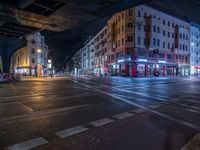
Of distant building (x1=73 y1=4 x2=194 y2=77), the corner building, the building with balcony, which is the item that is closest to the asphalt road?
distant building (x1=73 y1=4 x2=194 y2=77)

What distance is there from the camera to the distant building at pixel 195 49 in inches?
2601

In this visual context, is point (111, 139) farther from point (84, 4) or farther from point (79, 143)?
point (84, 4)

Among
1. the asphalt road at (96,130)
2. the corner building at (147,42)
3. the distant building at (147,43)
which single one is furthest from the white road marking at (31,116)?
the corner building at (147,42)

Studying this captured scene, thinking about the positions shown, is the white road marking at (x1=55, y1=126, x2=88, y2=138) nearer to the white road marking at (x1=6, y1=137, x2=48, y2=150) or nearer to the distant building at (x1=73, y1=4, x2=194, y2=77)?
the white road marking at (x1=6, y1=137, x2=48, y2=150)

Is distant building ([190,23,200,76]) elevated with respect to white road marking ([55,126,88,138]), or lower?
elevated

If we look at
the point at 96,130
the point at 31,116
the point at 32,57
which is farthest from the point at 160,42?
the point at 96,130

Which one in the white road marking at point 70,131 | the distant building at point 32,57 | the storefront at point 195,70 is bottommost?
the white road marking at point 70,131

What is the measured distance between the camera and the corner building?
47.2 metres

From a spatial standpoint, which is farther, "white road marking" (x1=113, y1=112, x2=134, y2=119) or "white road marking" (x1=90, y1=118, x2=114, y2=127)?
"white road marking" (x1=113, y1=112, x2=134, y2=119)

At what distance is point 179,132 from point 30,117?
16.5 feet

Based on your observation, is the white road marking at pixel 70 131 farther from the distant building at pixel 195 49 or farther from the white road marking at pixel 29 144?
the distant building at pixel 195 49

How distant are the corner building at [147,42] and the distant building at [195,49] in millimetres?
4909

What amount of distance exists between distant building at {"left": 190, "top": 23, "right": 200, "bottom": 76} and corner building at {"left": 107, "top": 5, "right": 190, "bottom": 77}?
Result: 4909mm

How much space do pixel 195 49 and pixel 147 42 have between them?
1183 inches
